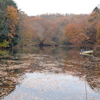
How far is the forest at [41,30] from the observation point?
1417 inches

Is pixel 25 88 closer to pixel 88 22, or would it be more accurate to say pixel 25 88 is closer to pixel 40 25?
pixel 88 22

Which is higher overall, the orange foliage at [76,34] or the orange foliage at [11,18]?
the orange foliage at [11,18]

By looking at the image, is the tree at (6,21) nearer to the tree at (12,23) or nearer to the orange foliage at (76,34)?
the tree at (12,23)

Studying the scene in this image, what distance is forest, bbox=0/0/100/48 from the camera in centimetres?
3600

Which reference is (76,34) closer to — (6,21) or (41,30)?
(41,30)

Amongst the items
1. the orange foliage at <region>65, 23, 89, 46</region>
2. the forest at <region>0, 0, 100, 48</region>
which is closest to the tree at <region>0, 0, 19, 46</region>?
the forest at <region>0, 0, 100, 48</region>

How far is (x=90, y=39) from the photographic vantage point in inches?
2077

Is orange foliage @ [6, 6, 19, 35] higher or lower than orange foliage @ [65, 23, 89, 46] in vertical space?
higher

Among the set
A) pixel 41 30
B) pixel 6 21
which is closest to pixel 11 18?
pixel 6 21

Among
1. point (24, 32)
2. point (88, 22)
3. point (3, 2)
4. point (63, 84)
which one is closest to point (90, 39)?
point (88, 22)

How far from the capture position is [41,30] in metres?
64.0

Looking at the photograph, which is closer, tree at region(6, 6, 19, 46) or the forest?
the forest

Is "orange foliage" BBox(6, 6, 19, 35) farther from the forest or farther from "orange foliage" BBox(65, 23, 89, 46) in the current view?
"orange foliage" BBox(65, 23, 89, 46)

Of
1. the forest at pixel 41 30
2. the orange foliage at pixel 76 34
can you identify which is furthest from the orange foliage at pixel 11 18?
the orange foliage at pixel 76 34
